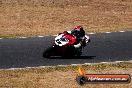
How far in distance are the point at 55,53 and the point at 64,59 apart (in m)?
0.64

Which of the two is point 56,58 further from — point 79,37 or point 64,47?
point 79,37

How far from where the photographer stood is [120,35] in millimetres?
31766

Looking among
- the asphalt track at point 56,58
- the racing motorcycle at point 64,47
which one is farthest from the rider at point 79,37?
the asphalt track at point 56,58

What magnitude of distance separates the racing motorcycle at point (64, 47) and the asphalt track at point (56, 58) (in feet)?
1.12

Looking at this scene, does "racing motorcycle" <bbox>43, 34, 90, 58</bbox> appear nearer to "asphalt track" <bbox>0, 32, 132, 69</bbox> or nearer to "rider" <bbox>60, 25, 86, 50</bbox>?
"rider" <bbox>60, 25, 86, 50</bbox>

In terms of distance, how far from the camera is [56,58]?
25.3 meters

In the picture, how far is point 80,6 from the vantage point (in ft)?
136

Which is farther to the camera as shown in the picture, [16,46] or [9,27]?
[9,27]

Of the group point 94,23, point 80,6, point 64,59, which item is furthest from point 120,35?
point 80,6

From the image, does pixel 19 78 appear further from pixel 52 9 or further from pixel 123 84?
pixel 52 9

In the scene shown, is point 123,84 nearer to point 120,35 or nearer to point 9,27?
point 120,35

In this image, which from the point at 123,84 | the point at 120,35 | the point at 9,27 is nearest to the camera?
the point at 123,84

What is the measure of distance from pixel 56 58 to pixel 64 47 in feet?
2.68

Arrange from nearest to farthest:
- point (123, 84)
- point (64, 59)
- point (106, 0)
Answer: point (123, 84) < point (64, 59) < point (106, 0)
